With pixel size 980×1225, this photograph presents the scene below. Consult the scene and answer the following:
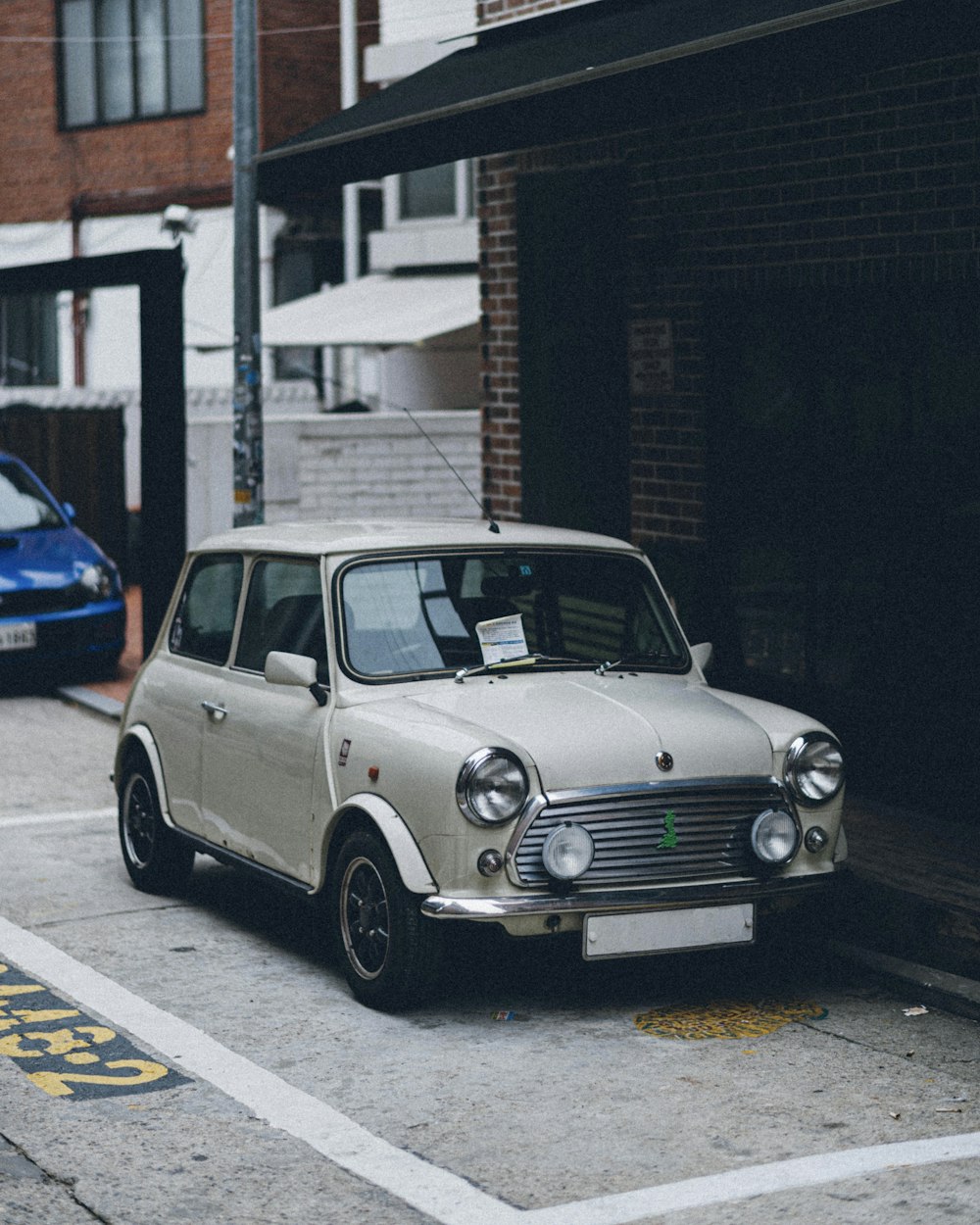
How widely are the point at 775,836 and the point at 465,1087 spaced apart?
1371 mm

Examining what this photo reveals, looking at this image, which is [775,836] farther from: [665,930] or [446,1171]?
[446,1171]

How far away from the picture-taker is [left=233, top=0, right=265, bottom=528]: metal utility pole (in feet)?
41.4

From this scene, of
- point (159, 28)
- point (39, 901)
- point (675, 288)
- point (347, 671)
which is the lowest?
point (39, 901)

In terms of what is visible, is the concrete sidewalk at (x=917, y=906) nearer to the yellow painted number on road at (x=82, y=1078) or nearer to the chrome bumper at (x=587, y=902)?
the chrome bumper at (x=587, y=902)

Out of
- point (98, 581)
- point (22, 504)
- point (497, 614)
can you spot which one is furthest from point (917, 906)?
point (22, 504)

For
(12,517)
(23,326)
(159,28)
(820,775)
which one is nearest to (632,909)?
(820,775)

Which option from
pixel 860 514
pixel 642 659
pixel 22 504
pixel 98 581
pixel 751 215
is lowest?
pixel 98 581

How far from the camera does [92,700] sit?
13.9m

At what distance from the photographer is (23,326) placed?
31.7 m

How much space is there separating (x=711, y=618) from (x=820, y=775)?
4250 mm

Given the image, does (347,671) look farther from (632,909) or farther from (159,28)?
(159,28)

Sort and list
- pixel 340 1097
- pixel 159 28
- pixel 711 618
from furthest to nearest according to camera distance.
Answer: pixel 159 28 < pixel 711 618 < pixel 340 1097

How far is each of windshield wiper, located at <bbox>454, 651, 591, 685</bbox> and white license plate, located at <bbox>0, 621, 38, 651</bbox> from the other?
25.8 feet

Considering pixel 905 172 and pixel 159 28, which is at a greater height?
pixel 159 28
